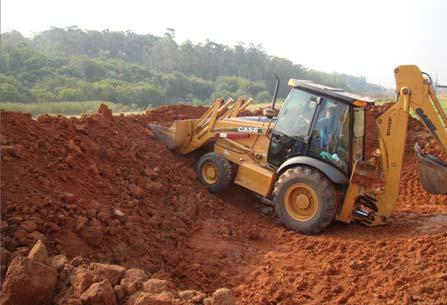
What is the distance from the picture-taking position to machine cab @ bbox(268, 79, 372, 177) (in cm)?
659

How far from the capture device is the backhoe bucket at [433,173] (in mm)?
6309

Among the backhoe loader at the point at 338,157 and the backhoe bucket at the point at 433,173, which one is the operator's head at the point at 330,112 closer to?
the backhoe loader at the point at 338,157

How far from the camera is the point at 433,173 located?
20.9 ft

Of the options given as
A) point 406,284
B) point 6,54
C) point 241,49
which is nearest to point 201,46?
point 241,49

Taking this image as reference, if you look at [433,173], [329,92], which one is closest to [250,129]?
[329,92]

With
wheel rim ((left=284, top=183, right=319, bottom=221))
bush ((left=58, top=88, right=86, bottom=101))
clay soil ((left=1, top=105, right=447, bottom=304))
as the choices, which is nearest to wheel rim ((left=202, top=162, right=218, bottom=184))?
clay soil ((left=1, top=105, right=447, bottom=304))

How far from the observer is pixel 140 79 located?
4275 cm

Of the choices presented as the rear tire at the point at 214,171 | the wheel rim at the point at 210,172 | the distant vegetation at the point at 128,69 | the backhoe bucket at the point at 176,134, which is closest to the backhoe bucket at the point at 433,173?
the rear tire at the point at 214,171

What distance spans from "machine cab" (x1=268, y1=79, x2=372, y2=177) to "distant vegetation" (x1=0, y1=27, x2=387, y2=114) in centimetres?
1829

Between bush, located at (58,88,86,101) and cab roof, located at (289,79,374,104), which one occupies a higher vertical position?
cab roof, located at (289,79,374,104)

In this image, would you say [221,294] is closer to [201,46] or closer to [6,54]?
[6,54]

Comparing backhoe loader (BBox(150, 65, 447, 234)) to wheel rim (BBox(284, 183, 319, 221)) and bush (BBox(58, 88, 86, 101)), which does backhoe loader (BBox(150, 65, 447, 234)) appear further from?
bush (BBox(58, 88, 86, 101))

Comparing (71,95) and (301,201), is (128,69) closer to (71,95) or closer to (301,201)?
(71,95)

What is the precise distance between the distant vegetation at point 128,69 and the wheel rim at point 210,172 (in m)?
16.6
